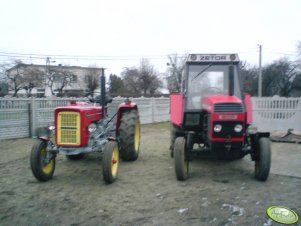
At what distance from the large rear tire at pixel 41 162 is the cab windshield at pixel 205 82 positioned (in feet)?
9.59

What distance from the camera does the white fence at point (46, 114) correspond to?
33.7 ft

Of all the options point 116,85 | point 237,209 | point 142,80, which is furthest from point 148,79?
point 237,209

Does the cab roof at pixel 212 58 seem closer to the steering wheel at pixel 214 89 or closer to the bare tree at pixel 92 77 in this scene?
the steering wheel at pixel 214 89

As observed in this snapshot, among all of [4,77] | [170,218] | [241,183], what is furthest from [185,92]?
[4,77]

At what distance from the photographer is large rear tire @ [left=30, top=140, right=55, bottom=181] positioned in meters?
5.10

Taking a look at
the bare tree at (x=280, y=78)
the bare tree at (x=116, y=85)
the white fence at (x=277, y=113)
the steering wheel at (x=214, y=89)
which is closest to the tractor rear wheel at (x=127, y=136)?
the steering wheel at (x=214, y=89)

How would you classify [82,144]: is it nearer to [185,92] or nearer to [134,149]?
[134,149]

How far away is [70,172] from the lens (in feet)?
19.7

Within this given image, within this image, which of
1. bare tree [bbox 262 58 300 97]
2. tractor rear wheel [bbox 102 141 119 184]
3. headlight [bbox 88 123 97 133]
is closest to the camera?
tractor rear wheel [bbox 102 141 119 184]

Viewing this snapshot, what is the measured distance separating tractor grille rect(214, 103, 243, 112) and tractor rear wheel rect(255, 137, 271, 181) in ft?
2.54

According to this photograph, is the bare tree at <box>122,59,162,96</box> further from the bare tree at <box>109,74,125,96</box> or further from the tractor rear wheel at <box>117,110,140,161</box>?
the tractor rear wheel at <box>117,110,140,161</box>

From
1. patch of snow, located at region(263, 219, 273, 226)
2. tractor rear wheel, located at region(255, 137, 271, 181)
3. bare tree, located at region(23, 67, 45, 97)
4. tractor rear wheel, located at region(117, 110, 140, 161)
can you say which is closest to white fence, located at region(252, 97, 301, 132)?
tractor rear wheel, located at region(255, 137, 271, 181)

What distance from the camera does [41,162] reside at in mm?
5223

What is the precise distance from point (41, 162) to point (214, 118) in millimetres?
3110
